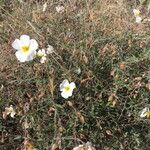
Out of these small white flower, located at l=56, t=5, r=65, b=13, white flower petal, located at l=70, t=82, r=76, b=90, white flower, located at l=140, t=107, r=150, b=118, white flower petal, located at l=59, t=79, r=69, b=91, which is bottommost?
white flower, located at l=140, t=107, r=150, b=118

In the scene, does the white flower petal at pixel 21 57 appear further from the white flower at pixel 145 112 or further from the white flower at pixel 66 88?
the white flower at pixel 145 112

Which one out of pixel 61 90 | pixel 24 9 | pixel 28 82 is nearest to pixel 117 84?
pixel 61 90

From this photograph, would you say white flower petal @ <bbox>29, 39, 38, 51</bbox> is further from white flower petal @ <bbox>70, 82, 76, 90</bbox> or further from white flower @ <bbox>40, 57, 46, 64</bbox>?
white flower petal @ <bbox>70, 82, 76, 90</bbox>

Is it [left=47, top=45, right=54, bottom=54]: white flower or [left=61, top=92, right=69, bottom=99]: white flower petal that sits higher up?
[left=47, top=45, right=54, bottom=54]: white flower

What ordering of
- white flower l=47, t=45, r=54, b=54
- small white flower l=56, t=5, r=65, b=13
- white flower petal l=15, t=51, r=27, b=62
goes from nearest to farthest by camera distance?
1. white flower petal l=15, t=51, r=27, b=62
2. white flower l=47, t=45, r=54, b=54
3. small white flower l=56, t=5, r=65, b=13

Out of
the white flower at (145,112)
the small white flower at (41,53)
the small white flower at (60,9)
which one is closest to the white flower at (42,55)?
the small white flower at (41,53)

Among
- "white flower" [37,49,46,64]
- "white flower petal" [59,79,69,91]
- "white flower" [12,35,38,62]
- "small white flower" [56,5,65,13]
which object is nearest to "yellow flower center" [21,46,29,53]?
"white flower" [12,35,38,62]

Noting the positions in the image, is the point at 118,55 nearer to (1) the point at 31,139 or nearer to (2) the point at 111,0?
(1) the point at 31,139
